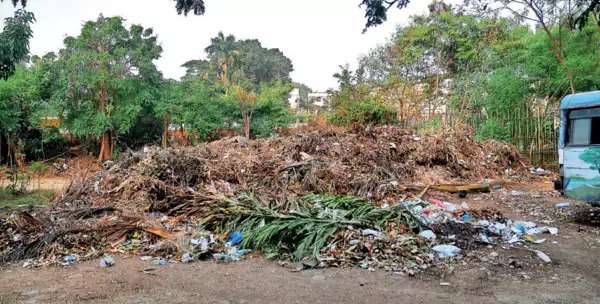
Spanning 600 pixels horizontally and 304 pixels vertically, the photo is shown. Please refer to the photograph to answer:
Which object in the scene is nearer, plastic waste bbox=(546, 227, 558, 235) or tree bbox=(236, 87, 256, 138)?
plastic waste bbox=(546, 227, 558, 235)

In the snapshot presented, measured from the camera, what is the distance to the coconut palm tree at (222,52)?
34500 mm

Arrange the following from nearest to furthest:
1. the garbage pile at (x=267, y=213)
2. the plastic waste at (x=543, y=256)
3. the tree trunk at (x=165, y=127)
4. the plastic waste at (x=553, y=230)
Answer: the plastic waste at (x=543, y=256), the garbage pile at (x=267, y=213), the plastic waste at (x=553, y=230), the tree trunk at (x=165, y=127)

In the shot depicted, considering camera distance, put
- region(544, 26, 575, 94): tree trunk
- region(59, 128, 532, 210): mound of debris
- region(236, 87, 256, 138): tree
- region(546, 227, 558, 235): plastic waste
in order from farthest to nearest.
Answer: region(236, 87, 256, 138): tree → region(544, 26, 575, 94): tree trunk → region(59, 128, 532, 210): mound of debris → region(546, 227, 558, 235): plastic waste

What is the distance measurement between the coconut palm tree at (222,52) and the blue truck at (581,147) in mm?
30356

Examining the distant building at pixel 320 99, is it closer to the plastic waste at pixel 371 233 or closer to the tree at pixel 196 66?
the tree at pixel 196 66

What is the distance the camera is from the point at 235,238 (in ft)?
16.7

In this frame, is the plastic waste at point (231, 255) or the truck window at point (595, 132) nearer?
the plastic waste at point (231, 255)

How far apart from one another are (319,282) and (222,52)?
35.6 m

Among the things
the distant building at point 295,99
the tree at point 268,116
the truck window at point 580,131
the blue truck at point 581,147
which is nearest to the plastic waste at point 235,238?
the blue truck at point 581,147

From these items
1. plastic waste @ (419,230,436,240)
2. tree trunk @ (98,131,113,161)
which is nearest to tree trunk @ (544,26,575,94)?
plastic waste @ (419,230,436,240)

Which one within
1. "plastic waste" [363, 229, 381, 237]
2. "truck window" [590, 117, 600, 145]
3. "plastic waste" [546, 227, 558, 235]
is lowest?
"plastic waste" [546, 227, 558, 235]

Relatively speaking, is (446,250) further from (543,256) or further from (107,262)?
(107,262)

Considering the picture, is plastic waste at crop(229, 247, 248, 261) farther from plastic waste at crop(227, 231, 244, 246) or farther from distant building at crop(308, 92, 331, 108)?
distant building at crop(308, 92, 331, 108)

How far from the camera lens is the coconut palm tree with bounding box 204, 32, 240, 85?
34.5 metres
